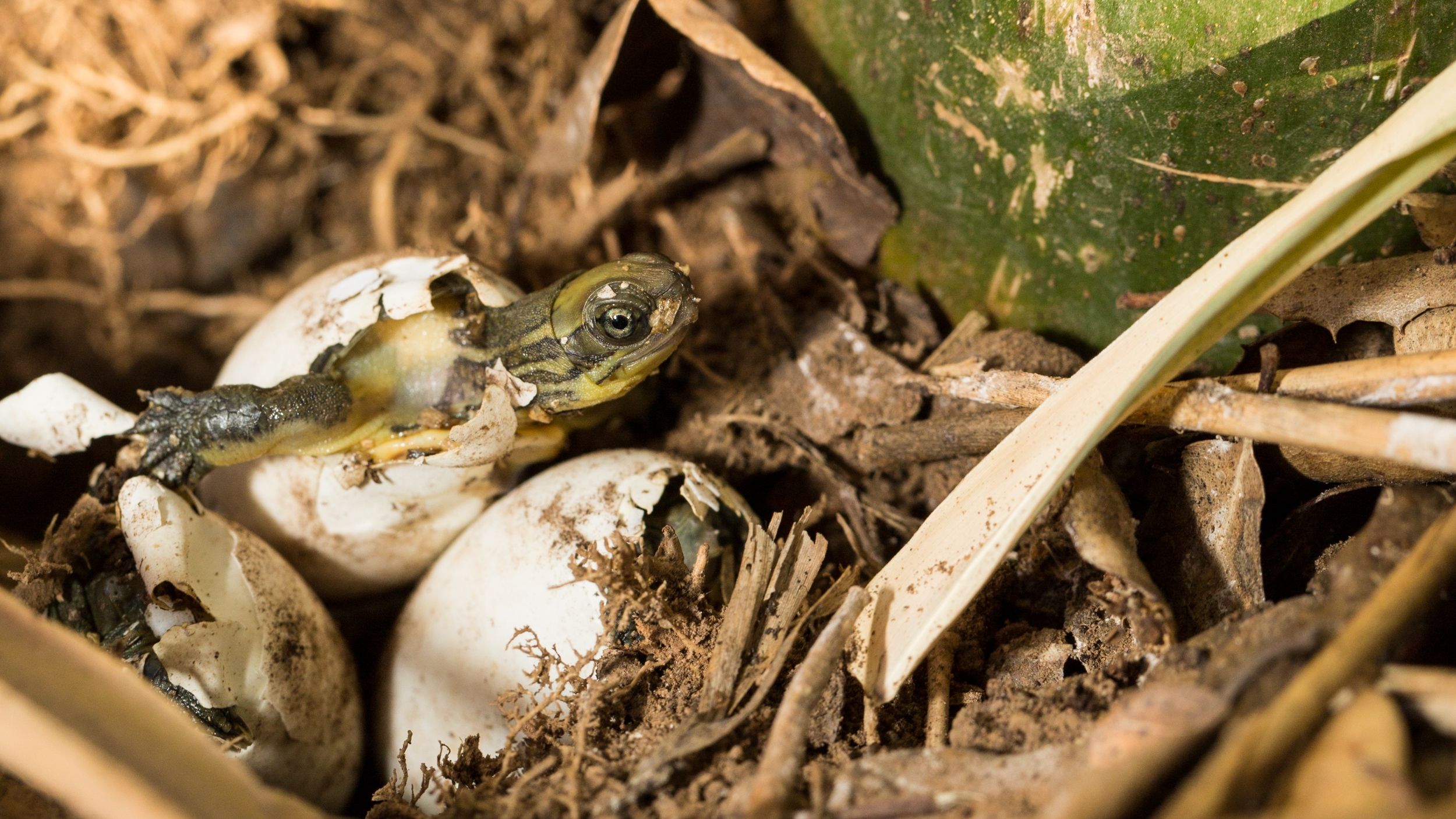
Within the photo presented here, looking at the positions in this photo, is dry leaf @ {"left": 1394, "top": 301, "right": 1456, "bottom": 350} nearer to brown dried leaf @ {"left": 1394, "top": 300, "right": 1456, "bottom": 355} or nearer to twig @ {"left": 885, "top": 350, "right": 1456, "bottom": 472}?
brown dried leaf @ {"left": 1394, "top": 300, "right": 1456, "bottom": 355}

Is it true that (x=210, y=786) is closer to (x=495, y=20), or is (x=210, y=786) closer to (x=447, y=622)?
(x=447, y=622)

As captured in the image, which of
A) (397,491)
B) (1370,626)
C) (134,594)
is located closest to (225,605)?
(134,594)

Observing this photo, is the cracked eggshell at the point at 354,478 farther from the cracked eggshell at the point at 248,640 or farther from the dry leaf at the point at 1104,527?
the dry leaf at the point at 1104,527

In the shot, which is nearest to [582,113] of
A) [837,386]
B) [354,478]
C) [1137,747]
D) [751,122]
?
[751,122]

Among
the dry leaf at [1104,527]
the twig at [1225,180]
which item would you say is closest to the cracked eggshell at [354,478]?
the dry leaf at [1104,527]

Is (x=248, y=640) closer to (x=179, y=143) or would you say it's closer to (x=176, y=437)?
(x=176, y=437)
